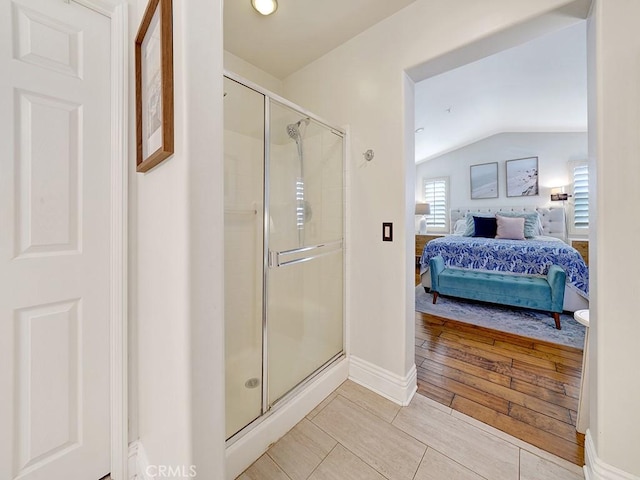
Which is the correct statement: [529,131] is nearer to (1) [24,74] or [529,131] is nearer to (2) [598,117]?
(2) [598,117]

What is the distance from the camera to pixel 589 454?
109 centimetres

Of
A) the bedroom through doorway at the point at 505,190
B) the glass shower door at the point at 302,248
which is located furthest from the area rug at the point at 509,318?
the glass shower door at the point at 302,248

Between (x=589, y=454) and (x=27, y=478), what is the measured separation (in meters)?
2.22

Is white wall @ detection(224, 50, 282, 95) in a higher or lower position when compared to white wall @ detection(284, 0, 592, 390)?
higher

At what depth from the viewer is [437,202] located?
6059 millimetres

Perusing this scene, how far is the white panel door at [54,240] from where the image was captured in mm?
922

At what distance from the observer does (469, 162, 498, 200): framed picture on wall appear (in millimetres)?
5341

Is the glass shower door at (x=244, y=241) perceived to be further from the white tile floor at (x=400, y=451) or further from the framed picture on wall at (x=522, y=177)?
the framed picture on wall at (x=522, y=177)

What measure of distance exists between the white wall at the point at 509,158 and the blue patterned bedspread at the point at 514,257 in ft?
7.60

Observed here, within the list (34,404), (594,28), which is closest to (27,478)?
(34,404)

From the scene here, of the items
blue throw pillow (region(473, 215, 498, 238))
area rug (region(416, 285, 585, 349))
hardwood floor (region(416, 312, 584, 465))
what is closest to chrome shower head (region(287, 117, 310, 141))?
hardwood floor (region(416, 312, 584, 465))

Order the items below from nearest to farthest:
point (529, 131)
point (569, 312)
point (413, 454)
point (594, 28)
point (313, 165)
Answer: point (594, 28) → point (413, 454) → point (313, 165) → point (569, 312) → point (529, 131)

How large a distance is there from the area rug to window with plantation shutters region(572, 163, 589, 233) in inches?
108

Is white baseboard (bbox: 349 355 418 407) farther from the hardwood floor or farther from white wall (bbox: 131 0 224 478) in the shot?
white wall (bbox: 131 0 224 478)
